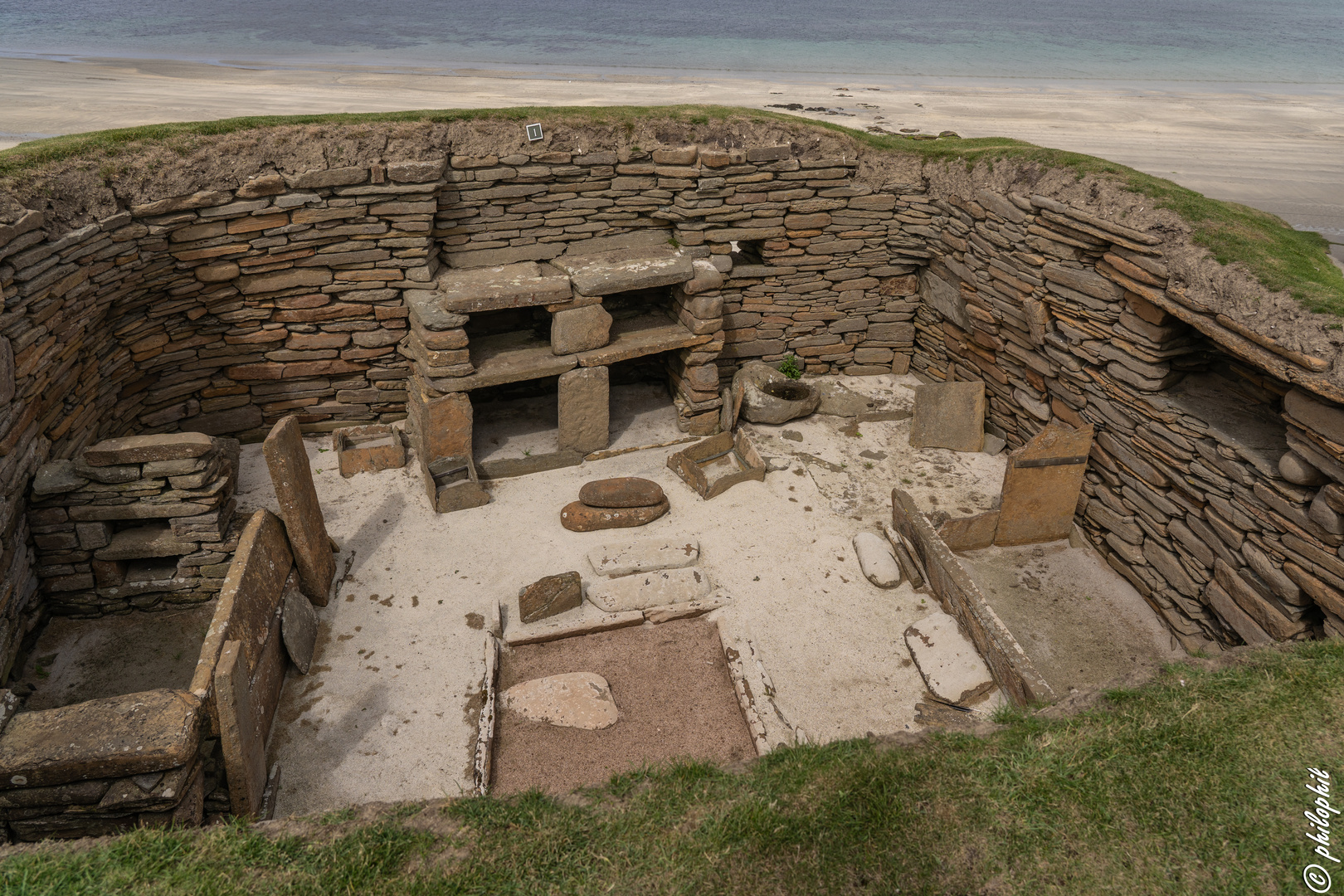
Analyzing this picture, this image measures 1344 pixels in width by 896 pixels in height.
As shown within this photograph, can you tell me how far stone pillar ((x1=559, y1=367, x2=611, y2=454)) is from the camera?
26.6 ft

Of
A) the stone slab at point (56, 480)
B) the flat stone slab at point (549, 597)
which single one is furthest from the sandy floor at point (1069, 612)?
the stone slab at point (56, 480)

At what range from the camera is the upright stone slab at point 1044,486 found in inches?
276

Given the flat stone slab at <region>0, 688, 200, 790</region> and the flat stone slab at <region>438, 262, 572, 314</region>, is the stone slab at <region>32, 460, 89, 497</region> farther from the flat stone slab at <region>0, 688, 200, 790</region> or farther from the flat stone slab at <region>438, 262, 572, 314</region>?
the flat stone slab at <region>438, 262, 572, 314</region>

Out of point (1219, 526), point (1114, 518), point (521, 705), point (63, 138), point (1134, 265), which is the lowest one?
point (521, 705)

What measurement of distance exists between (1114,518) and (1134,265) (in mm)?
2192

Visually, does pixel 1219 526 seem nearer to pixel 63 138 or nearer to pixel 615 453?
pixel 615 453

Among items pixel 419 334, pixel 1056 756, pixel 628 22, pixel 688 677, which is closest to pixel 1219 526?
pixel 1056 756

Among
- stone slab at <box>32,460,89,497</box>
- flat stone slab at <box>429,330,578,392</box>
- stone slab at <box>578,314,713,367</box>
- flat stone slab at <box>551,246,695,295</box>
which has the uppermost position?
flat stone slab at <box>551,246,695,295</box>

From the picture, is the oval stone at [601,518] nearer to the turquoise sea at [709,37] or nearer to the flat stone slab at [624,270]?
the flat stone slab at [624,270]

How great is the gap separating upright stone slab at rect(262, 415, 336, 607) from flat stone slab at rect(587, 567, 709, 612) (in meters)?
2.18

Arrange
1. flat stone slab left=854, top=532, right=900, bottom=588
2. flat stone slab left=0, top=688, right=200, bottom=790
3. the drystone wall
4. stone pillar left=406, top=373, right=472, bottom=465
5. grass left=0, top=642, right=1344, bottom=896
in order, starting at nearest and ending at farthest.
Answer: grass left=0, top=642, right=1344, bottom=896, flat stone slab left=0, top=688, right=200, bottom=790, the drystone wall, flat stone slab left=854, top=532, right=900, bottom=588, stone pillar left=406, top=373, right=472, bottom=465

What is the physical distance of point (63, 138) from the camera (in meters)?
7.61

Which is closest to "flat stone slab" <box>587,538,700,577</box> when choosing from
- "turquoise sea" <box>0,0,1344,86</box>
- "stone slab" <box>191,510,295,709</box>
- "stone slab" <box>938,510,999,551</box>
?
"stone slab" <box>938,510,999,551</box>

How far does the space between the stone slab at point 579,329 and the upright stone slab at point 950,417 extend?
3.49 meters
